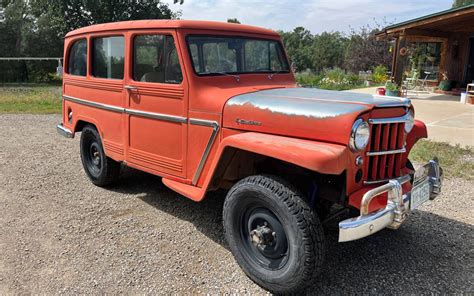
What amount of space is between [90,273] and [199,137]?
138 centimetres

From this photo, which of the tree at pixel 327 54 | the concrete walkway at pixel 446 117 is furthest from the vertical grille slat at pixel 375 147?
the tree at pixel 327 54

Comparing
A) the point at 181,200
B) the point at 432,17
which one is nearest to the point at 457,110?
the point at 432,17

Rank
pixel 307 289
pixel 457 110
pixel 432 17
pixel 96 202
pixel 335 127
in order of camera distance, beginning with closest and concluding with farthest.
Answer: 1. pixel 335 127
2. pixel 307 289
3. pixel 96 202
4. pixel 457 110
5. pixel 432 17

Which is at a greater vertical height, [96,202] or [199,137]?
[199,137]

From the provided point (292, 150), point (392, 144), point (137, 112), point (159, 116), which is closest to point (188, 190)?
point (159, 116)

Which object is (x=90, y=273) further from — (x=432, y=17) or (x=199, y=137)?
(x=432, y=17)

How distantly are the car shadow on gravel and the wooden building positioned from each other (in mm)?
10796

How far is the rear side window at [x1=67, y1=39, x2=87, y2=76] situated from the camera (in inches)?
193

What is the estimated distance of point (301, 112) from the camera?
113 inches

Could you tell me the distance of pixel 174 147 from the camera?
375 centimetres

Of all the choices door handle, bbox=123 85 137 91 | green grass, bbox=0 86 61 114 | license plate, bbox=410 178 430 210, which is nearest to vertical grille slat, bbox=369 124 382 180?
license plate, bbox=410 178 430 210

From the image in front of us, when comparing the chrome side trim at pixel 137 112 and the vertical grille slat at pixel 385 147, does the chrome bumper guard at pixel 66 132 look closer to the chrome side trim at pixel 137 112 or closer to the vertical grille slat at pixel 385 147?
the chrome side trim at pixel 137 112

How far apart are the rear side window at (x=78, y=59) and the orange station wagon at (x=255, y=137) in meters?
0.10

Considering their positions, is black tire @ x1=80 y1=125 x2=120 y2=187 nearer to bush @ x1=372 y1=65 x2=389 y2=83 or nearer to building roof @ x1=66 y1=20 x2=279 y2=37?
building roof @ x1=66 y1=20 x2=279 y2=37
